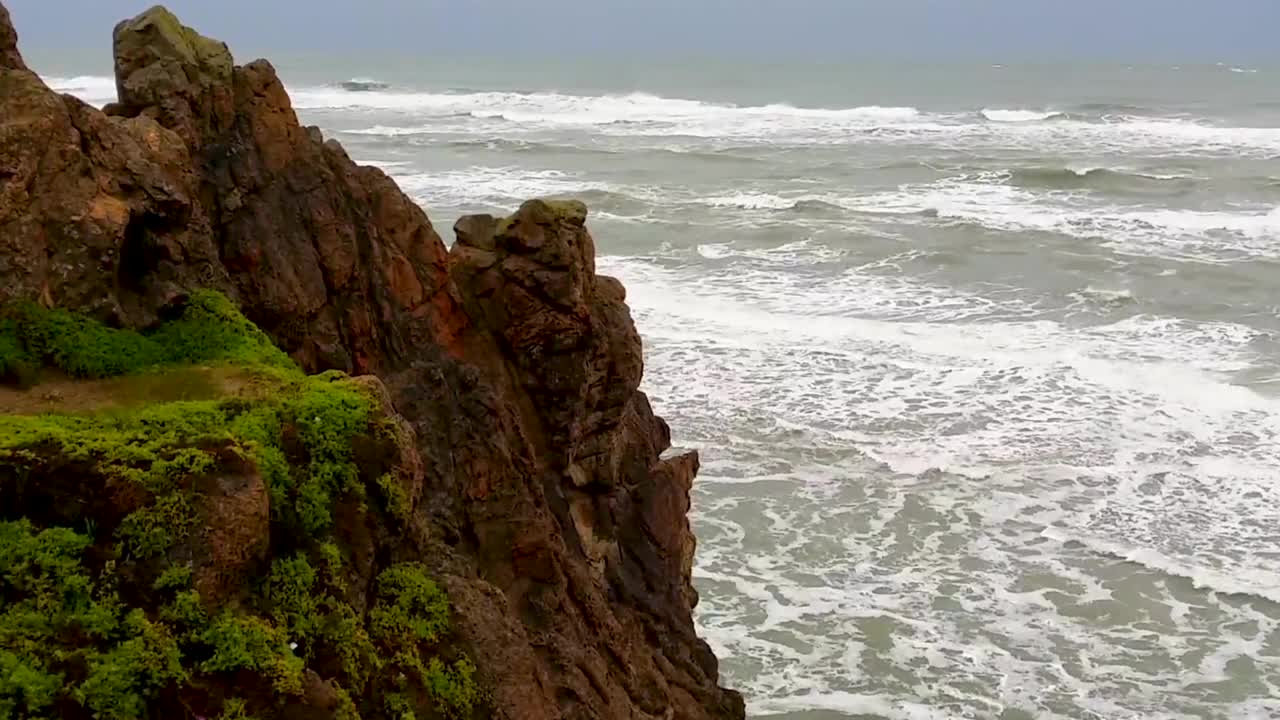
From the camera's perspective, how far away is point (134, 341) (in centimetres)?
750

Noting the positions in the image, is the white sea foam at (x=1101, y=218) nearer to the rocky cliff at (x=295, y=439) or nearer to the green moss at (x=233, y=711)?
the rocky cliff at (x=295, y=439)

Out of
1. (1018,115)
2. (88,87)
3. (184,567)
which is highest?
(88,87)

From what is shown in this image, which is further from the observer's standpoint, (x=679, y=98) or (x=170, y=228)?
(x=679, y=98)

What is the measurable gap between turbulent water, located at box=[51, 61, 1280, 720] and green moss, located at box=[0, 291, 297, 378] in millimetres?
7090

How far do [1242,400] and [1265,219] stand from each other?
68.9 feet

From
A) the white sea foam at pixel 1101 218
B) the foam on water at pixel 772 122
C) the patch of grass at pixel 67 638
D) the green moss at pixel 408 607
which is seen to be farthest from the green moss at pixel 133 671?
the foam on water at pixel 772 122

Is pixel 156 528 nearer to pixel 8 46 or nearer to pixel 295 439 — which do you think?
pixel 295 439

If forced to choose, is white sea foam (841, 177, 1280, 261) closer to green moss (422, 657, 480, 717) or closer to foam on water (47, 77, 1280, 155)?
foam on water (47, 77, 1280, 155)

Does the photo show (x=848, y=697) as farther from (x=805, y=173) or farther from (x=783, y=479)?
(x=805, y=173)

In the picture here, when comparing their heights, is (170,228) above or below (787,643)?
above

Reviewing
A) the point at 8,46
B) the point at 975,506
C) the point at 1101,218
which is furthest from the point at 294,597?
the point at 1101,218

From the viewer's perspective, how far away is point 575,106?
86062 mm

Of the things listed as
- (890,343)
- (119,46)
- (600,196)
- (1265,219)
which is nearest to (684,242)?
(600,196)

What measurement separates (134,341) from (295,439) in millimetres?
1615
